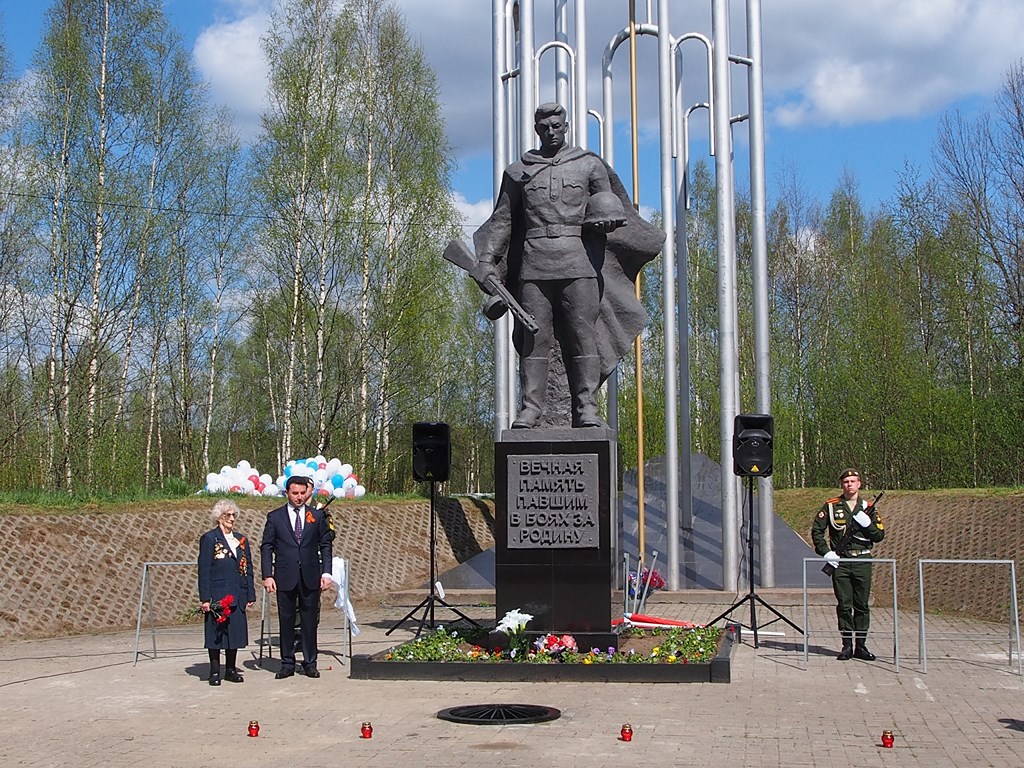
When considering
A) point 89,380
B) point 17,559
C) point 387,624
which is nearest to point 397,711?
point 387,624

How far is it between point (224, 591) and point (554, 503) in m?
2.74

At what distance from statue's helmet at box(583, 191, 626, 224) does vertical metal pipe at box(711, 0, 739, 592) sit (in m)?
5.67

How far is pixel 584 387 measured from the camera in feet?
33.9

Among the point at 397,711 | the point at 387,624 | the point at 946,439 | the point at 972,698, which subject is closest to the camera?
the point at 397,711

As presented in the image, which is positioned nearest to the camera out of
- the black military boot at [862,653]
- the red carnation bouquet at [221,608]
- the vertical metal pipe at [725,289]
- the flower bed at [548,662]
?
the flower bed at [548,662]

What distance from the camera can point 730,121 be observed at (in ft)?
53.1

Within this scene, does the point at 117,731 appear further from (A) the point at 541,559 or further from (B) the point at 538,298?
(B) the point at 538,298

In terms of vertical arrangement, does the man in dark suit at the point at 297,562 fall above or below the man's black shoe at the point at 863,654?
above

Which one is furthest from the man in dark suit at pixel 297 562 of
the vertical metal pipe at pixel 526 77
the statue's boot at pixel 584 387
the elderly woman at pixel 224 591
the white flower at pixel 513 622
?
the vertical metal pipe at pixel 526 77

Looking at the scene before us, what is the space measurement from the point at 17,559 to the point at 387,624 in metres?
4.49

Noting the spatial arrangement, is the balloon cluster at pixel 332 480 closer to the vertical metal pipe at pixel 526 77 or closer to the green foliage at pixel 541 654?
the vertical metal pipe at pixel 526 77

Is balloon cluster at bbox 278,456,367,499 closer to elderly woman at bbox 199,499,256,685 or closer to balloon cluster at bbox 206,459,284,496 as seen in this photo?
balloon cluster at bbox 206,459,284,496

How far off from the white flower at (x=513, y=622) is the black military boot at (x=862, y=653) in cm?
317

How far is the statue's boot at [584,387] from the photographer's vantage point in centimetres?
1027
